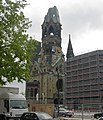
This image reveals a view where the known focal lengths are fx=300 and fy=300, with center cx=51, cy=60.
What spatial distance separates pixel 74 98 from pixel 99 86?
13669 millimetres

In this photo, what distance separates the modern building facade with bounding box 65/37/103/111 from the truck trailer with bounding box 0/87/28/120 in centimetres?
4700

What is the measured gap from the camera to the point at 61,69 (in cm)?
12506


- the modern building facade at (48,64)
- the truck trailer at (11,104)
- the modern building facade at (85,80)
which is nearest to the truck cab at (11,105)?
the truck trailer at (11,104)

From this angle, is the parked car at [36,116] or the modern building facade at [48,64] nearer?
the parked car at [36,116]

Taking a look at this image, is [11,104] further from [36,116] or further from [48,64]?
[48,64]

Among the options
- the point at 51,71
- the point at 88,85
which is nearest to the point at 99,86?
the point at 88,85

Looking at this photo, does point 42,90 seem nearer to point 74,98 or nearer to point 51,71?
point 51,71

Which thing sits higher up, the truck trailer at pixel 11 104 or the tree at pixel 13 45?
the tree at pixel 13 45

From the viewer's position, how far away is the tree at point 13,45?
838 inches

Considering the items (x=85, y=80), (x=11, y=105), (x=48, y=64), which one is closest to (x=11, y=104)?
(x=11, y=105)

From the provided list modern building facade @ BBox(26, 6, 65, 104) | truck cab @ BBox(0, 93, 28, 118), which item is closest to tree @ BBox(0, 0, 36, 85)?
truck cab @ BBox(0, 93, 28, 118)

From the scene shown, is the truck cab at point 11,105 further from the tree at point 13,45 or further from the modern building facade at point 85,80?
the modern building facade at point 85,80

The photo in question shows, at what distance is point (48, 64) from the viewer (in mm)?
124188

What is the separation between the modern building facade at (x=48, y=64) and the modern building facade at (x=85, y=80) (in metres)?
19.1
